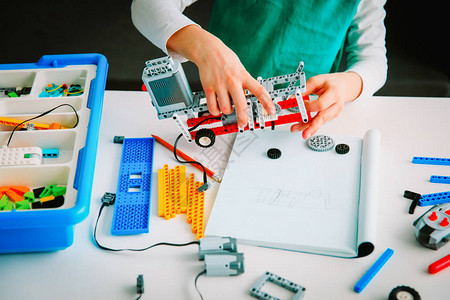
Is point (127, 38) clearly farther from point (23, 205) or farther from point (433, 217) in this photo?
point (433, 217)

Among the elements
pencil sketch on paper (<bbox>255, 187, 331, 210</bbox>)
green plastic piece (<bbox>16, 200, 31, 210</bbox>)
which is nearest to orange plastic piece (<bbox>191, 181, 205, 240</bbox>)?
pencil sketch on paper (<bbox>255, 187, 331, 210</bbox>)

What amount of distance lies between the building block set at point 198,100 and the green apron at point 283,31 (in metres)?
0.32

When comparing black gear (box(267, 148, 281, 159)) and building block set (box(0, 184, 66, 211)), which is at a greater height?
building block set (box(0, 184, 66, 211))

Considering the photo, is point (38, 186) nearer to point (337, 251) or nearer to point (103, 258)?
point (103, 258)

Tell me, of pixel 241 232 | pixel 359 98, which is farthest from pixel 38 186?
pixel 359 98

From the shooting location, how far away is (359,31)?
1304mm

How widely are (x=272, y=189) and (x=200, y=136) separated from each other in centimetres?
23

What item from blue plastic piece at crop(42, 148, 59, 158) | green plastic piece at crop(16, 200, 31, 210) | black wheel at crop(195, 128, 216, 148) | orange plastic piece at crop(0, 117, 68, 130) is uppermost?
orange plastic piece at crop(0, 117, 68, 130)

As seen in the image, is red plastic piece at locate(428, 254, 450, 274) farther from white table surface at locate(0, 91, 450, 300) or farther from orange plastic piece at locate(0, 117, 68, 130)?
orange plastic piece at locate(0, 117, 68, 130)

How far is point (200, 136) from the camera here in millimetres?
1059

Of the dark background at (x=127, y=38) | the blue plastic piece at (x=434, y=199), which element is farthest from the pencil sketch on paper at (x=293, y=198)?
the dark background at (x=127, y=38)

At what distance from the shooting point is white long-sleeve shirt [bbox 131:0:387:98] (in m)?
1.08

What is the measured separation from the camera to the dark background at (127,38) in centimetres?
205

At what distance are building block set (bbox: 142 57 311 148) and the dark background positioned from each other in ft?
3.31
